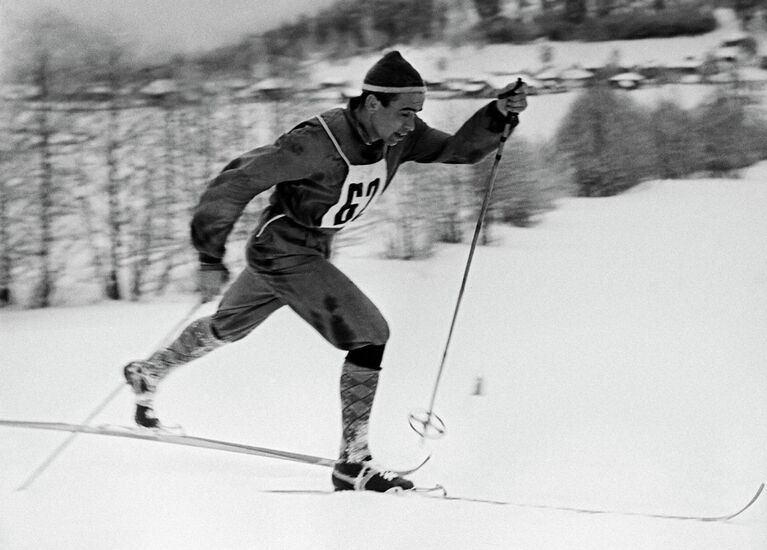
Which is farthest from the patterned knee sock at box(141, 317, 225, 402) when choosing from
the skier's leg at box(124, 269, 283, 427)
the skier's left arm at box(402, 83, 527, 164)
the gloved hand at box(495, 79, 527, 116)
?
the gloved hand at box(495, 79, 527, 116)

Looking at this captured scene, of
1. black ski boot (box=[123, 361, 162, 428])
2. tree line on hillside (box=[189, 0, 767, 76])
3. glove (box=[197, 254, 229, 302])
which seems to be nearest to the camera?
glove (box=[197, 254, 229, 302])

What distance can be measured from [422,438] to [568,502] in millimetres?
400

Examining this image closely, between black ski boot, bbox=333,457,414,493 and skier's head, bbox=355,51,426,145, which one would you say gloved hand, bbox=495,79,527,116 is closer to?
skier's head, bbox=355,51,426,145

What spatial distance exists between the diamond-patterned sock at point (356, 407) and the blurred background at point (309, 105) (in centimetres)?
38

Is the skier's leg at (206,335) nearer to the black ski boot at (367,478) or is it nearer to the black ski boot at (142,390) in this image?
the black ski boot at (142,390)

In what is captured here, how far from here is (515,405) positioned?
248cm

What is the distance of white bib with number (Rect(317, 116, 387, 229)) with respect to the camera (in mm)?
2229

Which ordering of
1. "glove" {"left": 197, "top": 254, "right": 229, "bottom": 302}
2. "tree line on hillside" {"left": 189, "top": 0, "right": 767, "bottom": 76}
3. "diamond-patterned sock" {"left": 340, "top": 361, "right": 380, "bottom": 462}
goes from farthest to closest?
"tree line on hillside" {"left": 189, "top": 0, "right": 767, "bottom": 76} < "diamond-patterned sock" {"left": 340, "top": 361, "right": 380, "bottom": 462} < "glove" {"left": 197, "top": 254, "right": 229, "bottom": 302}

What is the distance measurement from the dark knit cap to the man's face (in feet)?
0.05

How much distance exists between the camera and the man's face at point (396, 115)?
A: 2.19m

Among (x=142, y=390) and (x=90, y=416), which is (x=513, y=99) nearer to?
(x=142, y=390)

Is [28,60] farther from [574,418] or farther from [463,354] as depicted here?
[574,418]

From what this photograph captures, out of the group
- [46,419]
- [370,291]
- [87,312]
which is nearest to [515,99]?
[370,291]

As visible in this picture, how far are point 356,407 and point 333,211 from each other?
1.58ft
